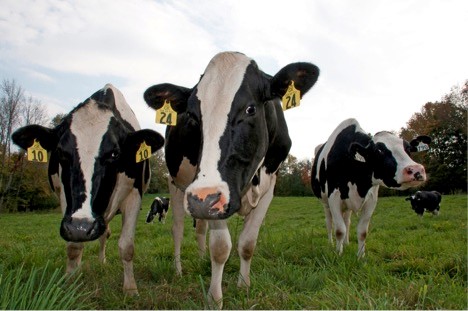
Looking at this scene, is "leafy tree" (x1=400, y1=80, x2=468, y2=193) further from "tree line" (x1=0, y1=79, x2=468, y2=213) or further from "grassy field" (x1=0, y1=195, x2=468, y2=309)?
"grassy field" (x1=0, y1=195, x2=468, y2=309)

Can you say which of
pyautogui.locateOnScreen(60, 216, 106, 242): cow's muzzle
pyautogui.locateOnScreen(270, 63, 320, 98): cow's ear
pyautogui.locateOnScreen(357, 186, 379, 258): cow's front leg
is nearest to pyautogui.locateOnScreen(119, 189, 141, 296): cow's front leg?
pyautogui.locateOnScreen(60, 216, 106, 242): cow's muzzle

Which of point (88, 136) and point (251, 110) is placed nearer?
point (251, 110)

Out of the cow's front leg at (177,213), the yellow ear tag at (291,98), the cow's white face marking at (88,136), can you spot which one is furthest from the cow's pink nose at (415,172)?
the cow's white face marking at (88,136)

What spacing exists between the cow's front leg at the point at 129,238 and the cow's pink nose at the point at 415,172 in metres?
3.83

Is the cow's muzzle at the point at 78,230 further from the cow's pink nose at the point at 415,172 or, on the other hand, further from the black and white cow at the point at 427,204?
the black and white cow at the point at 427,204

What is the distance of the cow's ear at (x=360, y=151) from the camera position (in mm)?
6480

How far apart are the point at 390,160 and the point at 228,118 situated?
13.5 ft

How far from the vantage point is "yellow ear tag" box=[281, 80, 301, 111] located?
3.54 metres

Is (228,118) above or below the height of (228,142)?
above

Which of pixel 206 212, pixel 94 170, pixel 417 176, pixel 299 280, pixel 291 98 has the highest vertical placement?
pixel 291 98

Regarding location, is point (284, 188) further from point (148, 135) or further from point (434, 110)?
point (148, 135)

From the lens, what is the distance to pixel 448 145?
118 ft

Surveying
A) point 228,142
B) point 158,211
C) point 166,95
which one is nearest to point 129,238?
point 166,95

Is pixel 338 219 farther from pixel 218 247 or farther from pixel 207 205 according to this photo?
pixel 207 205
